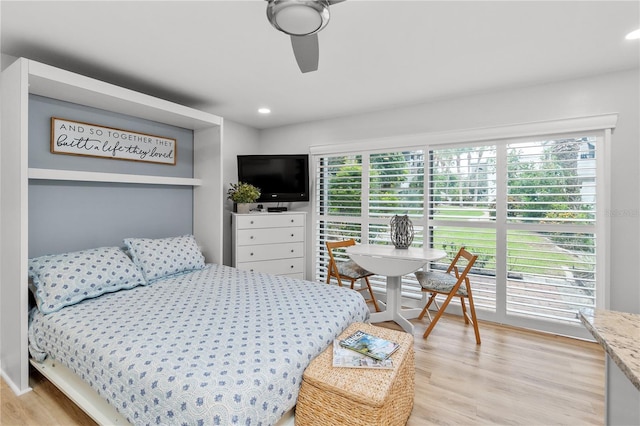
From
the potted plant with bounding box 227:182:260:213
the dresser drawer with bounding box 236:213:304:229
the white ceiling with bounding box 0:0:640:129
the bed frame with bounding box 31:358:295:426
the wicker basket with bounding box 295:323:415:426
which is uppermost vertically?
the white ceiling with bounding box 0:0:640:129

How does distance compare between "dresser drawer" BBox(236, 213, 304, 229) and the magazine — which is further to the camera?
"dresser drawer" BBox(236, 213, 304, 229)

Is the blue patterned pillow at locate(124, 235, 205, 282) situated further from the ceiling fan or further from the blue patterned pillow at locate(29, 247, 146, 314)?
the ceiling fan

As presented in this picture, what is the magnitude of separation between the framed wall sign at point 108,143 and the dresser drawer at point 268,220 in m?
0.95

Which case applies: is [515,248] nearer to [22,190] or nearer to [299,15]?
[299,15]

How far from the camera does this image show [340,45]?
2.04 m

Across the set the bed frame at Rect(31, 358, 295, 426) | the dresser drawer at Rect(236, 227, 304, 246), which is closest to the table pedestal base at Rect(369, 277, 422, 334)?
the dresser drawer at Rect(236, 227, 304, 246)

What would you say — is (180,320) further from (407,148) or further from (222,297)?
(407,148)

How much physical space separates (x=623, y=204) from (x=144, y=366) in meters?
3.52

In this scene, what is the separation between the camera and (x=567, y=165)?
106 inches

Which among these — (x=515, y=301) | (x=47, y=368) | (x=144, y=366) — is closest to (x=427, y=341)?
(x=515, y=301)

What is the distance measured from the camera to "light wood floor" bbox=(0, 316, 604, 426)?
1.70 metres

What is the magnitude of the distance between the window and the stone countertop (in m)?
1.94

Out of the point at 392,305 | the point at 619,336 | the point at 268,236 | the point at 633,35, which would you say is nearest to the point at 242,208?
the point at 268,236

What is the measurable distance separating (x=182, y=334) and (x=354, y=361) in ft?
2.91
